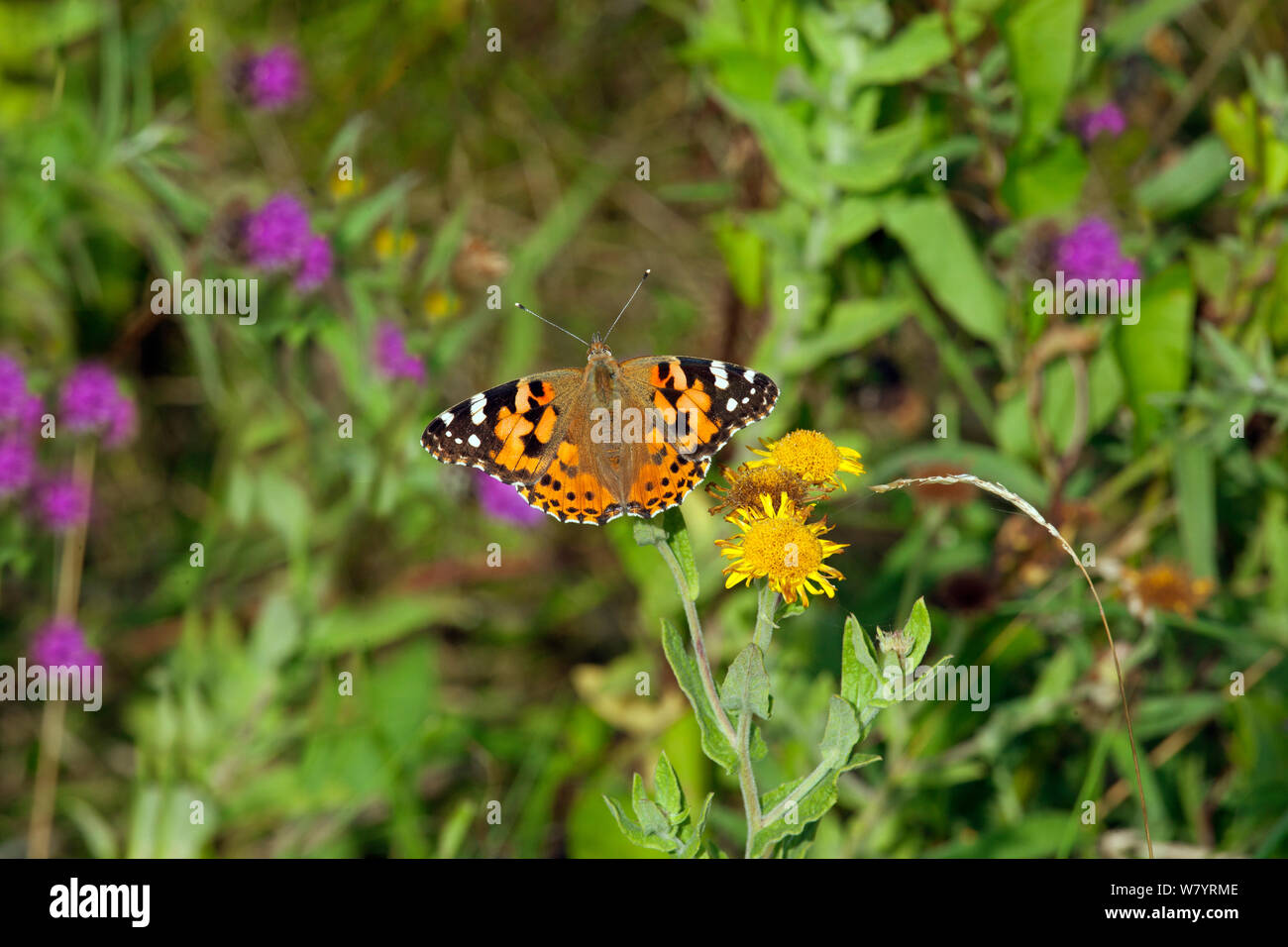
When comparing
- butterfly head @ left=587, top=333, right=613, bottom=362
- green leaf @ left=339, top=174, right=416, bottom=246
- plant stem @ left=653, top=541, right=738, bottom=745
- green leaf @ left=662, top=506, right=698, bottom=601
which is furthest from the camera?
green leaf @ left=339, top=174, right=416, bottom=246

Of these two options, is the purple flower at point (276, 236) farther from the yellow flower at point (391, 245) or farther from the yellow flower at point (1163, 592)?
the yellow flower at point (1163, 592)

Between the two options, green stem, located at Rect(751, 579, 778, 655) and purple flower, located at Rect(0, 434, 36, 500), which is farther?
purple flower, located at Rect(0, 434, 36, 500)

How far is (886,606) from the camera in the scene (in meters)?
3.11

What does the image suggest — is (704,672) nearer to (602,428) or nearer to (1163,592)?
(602,428)

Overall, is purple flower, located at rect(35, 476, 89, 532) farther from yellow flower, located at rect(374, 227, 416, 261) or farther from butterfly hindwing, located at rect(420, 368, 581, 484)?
butterfly hindwing, located at rect(420, 368, 581, 484)

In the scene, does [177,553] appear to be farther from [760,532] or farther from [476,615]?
[760,532]

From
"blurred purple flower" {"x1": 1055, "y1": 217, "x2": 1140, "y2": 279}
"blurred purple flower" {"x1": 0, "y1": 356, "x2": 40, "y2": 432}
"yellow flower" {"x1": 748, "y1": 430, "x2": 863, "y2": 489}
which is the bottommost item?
"yellow flower" {"x1": 748, "y1": 430, "x2": 863, "y2": 489}

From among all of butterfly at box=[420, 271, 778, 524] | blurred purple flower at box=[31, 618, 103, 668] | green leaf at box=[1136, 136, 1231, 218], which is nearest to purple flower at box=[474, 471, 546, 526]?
butterfly at box=[420, 271, 778, 524]

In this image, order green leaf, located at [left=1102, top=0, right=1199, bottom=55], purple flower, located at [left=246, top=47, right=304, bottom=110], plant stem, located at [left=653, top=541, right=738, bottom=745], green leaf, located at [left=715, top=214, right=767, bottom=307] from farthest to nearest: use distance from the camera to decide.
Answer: purple flower, located at [left=246, top=47, right=304, bottom=110]
green leaf, located at [left=715, top=214, right=767, bottom=307]
green leaf, located at [left=1102, top=0, right=1199, bottom=55]
plant stem, located at [left=653, top=541, right=738, bottom=745]

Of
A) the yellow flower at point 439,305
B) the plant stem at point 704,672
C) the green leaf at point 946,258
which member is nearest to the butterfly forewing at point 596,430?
the plant stem at point 704,672

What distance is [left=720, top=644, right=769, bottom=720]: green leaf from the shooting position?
63.2 inches

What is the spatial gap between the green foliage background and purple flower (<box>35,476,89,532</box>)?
166 mm
